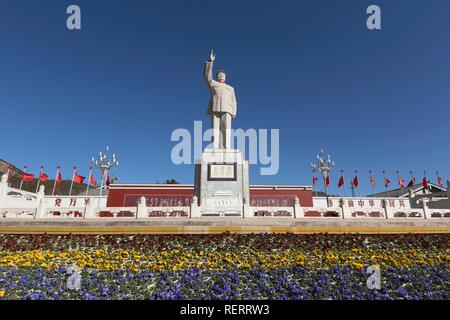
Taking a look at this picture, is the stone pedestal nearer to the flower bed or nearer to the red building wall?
the flower bed

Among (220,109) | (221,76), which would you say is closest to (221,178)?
(220,109)

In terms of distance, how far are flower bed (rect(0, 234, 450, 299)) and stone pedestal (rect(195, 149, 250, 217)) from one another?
5.88 metres

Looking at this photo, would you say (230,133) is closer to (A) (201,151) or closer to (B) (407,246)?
(A) (201,151)

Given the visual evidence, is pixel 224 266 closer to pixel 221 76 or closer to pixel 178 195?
pixel 221 76

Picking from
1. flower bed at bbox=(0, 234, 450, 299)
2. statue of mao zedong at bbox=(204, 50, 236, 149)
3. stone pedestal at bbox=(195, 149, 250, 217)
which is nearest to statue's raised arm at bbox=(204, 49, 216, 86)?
statue of mao zedong at bbox=(204, 50, 236, 149)

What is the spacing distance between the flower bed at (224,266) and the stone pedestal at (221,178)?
19.3 ft

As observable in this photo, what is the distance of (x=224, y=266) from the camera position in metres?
6.46

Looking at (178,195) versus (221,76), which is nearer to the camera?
(221,76)

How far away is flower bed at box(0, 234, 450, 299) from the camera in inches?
203

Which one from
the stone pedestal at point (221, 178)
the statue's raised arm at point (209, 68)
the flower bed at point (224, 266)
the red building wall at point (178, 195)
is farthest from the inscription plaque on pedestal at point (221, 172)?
the red building wall at point (178, 195)

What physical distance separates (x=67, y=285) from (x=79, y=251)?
2.31 metres

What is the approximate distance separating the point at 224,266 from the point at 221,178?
863cm

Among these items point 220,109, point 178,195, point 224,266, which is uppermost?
point 220,109

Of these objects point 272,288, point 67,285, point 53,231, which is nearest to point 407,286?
point 272,288
